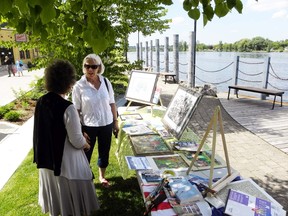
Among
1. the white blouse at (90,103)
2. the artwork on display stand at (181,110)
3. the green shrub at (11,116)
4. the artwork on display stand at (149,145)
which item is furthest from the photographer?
the green shrub at (11,116)

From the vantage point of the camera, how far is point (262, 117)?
26.9 feet

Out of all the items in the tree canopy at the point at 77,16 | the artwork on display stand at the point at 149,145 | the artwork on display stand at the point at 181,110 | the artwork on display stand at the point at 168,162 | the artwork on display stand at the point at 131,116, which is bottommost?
the artwork on display stand at the point at 168,162

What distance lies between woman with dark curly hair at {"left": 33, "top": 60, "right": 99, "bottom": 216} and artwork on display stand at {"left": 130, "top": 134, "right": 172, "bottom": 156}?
656 millimetres

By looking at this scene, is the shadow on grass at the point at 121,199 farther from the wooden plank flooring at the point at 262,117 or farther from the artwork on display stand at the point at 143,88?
the wooden plank flooring at the point at 262,117

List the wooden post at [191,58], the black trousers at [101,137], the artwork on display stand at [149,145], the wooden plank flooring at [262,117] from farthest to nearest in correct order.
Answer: the wooden post at [191,58] → the wooden plank flooring at [262,117] → the black trousers at [101,137] → the artwork on display stand at [149,145]

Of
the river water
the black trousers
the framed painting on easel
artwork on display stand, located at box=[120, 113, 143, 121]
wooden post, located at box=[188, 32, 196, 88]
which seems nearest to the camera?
the black trousers

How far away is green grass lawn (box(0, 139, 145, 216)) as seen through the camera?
3.81 m

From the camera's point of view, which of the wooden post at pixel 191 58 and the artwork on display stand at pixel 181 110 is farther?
the wooden post at pixel 191 58

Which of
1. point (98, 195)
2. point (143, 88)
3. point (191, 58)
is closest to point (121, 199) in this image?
point (98, 195)

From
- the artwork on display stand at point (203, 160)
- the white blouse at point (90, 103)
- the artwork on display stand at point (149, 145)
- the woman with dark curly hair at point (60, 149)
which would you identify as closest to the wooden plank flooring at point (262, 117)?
the artwork on display stand at point (203, 160)

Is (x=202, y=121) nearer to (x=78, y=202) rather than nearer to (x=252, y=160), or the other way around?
(x=252, y=160)

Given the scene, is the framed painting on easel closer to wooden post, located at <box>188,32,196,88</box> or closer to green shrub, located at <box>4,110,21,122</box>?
green shrub, located at <box>4,110,21,122</box>

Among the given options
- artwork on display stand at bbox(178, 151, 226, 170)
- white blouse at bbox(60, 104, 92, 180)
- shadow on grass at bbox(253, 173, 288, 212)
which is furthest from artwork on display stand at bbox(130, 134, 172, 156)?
shadow on grass at bbox(253, 173, 288, 212)

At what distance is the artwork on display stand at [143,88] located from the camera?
460 cm
